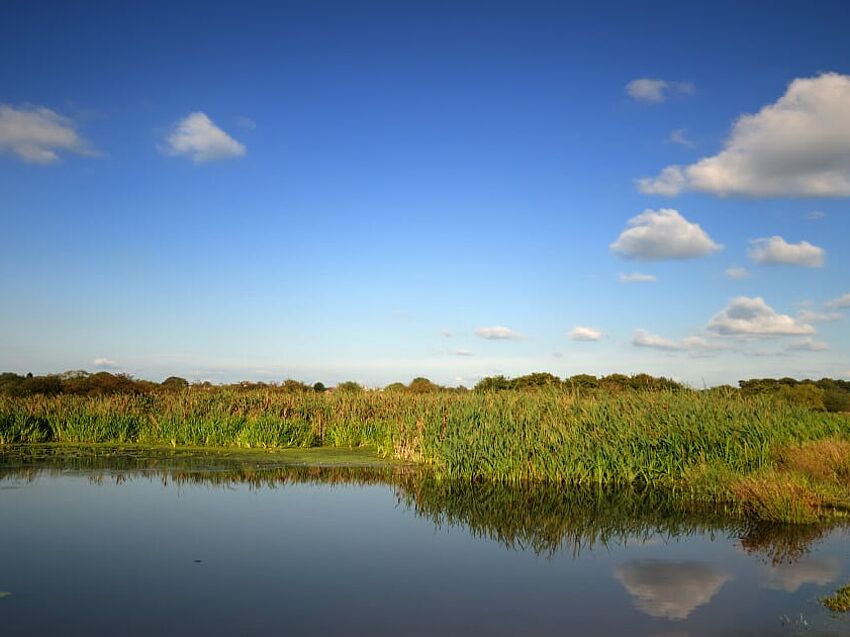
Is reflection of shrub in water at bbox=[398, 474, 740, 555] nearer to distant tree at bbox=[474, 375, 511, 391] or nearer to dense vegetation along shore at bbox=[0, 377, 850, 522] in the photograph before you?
dense vegetation along shore at bbox=[0, 377, 850, 522]

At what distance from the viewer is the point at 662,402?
17.0 m

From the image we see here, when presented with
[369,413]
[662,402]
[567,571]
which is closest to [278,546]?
[567,571]

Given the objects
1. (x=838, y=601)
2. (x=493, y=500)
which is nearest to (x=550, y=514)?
(x=493, y=500)

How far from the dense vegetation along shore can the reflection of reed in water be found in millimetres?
593

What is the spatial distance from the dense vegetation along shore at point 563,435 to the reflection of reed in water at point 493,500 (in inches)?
23.4

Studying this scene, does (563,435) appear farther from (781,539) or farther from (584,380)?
(584,380)

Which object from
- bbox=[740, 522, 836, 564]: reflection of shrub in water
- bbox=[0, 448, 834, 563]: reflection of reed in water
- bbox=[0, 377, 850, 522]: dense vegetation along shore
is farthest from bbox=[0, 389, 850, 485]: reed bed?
bbox=[740, 522, 836, 564]: reflection of shrub in water

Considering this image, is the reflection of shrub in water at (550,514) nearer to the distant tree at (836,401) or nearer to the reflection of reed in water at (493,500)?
the reflection of reed in water at (493,500)

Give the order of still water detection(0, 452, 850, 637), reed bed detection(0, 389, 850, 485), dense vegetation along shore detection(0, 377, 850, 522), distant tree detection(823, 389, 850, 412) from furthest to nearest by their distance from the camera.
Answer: distant tree detection(823, 389, 850, 412), reed bed detection(0, 389, 850, 485), dense vegetation along shore detection(0, 377, 850, 522), still water detection(0, 452, 850, 637)

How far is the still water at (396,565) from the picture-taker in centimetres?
693

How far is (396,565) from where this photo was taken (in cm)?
909

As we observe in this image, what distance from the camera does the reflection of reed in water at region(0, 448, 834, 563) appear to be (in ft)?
34.9

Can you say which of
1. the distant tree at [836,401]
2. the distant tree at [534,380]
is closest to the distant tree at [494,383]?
the distant tree at [534,380]

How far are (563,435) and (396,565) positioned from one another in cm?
726
